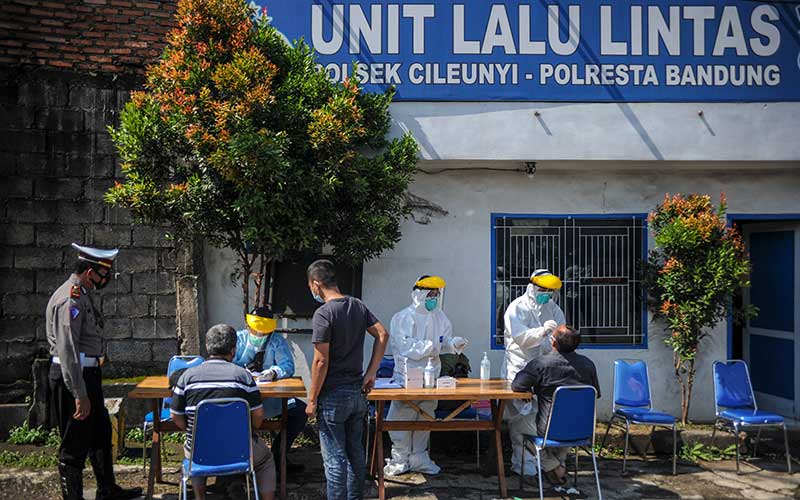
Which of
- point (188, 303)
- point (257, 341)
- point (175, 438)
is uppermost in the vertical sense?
point (188, 303)

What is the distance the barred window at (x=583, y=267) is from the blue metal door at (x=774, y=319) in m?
1.86

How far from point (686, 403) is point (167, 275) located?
5.94 metres

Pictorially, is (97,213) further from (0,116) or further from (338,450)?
(338,450)

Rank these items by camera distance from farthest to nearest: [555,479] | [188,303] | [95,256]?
[188,303], [555,479], [95,256]

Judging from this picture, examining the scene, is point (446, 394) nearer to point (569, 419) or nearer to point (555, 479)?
point (569, 419)

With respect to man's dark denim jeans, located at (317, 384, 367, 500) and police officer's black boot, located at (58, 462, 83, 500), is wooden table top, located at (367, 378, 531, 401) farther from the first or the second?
police officer's black boot, located at (58, 462, 83, 500)

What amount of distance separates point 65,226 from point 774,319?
8.46m

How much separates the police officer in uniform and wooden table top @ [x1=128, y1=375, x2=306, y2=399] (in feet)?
1.11

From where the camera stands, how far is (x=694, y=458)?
7.46 metres

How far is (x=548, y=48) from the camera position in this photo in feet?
26.3

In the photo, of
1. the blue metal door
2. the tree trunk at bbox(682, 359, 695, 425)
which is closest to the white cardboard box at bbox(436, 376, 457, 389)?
the tree trunk at bbox(682, 359, 695, 425)

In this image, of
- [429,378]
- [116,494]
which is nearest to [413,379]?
[429,378]

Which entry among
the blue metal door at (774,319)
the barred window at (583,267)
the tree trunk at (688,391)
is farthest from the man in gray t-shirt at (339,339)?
the blue metal door at (774,319)

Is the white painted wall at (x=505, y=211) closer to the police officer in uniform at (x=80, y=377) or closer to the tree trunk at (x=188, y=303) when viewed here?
the tree trunk at (x=188, y=303)
